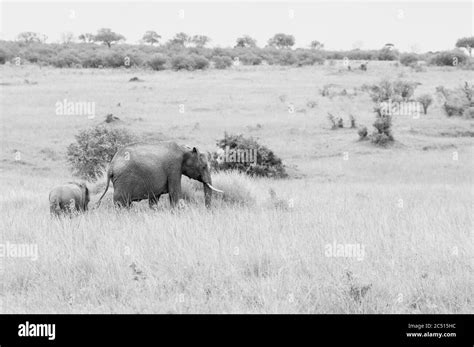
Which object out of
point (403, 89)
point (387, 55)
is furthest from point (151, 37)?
point (403, 89)

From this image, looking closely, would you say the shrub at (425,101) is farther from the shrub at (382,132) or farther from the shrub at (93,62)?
the shrub at (93,62)

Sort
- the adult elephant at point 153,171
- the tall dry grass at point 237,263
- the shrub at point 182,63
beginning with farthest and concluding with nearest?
the shrub at point 182,63 → the adult elephant at point 153,171 → the tall dry grass at point 237,263

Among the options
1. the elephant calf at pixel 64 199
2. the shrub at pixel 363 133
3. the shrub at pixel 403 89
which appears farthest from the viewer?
the shrub at pixel 403 89

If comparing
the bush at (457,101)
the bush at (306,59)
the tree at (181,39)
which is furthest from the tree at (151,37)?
the bush at (457,101)

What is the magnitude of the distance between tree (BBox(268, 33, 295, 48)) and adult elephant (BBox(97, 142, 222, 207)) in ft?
306

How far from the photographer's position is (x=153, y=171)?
10898 millimetres

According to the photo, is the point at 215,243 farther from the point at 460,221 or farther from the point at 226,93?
the point at 226,93

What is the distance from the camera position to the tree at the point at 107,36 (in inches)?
3848

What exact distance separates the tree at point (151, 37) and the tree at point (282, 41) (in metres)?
16.1

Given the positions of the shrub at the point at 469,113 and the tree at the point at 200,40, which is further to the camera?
the tree at the point at 200,40

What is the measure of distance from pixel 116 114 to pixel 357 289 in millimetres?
24749

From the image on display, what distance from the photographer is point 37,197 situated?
1248cm

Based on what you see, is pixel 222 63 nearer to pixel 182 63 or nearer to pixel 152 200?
pixel 182 63
